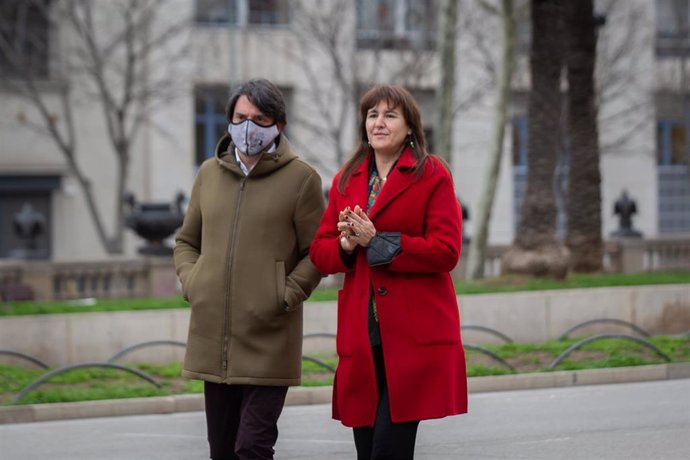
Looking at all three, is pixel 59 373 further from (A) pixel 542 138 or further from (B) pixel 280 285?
(A) pixel 542 138

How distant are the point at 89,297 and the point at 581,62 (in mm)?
8721

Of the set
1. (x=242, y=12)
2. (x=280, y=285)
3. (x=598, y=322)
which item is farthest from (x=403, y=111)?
(x=242, y=12)

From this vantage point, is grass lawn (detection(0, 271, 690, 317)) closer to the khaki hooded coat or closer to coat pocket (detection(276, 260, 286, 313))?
the khaki hooded coat

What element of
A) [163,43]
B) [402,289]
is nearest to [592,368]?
[402,289]

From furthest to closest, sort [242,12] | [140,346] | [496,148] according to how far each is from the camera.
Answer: [242,12]
[496,148]
[140,346]

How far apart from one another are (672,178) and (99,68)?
65.3ft

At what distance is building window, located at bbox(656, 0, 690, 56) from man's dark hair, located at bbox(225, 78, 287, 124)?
3170 cm

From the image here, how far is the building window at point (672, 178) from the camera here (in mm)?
43031

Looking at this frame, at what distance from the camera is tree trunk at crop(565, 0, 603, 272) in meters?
20.3

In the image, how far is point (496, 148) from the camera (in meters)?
21.0

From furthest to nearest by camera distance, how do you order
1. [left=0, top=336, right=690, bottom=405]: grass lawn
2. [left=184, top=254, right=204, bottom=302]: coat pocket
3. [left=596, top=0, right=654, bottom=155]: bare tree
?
[left=596, top=0, right=654, bottom=155]: bare tree < [left=0, top=336, right=690, bottom=405]: grass lawn < [left=184, top=254, right=204, bottom=302]: coat pocket

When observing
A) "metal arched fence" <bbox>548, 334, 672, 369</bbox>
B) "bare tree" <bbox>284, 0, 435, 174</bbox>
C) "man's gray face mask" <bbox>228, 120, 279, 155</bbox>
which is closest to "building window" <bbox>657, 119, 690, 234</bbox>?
"bare tree" <bbox>284, 0, 435, 174</bbox>

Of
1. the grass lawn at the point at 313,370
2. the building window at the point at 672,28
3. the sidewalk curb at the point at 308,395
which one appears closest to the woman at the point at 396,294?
the sidewalk curb at the point at 308,395

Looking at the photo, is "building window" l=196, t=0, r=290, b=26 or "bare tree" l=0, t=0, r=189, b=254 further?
"building window" l=196, t=0, r=290, b=26
